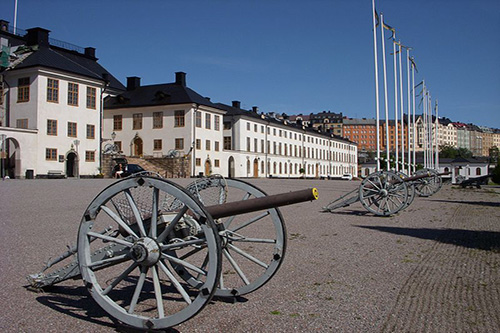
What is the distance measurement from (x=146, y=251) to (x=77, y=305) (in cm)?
142

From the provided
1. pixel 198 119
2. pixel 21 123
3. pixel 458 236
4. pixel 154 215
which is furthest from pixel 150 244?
pixel 198 119

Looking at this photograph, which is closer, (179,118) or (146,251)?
(146,251)

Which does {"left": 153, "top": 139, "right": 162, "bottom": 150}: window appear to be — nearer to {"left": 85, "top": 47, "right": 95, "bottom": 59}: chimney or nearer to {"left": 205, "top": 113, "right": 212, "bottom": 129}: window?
{"left": 205, "top": 113, "right": 212, "bottom": 129}: window

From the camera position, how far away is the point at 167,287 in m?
5.83

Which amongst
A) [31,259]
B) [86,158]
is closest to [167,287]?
[31,259]

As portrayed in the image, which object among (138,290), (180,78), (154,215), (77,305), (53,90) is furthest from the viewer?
(180,78)

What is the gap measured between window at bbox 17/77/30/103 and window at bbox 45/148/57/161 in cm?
479

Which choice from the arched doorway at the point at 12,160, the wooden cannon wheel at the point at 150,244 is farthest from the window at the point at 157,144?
the wooden cannon wheel at the point at 150,244

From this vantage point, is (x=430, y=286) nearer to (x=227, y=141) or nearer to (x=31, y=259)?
(x=31, y=259)

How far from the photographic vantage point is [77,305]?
16.7 feet

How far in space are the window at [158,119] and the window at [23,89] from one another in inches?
641

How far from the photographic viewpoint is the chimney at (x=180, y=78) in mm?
58188

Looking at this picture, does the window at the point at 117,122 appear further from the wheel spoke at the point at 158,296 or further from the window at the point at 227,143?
the wheel spoke at the point at 158,296

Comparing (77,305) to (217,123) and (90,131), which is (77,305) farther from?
(217,123)
